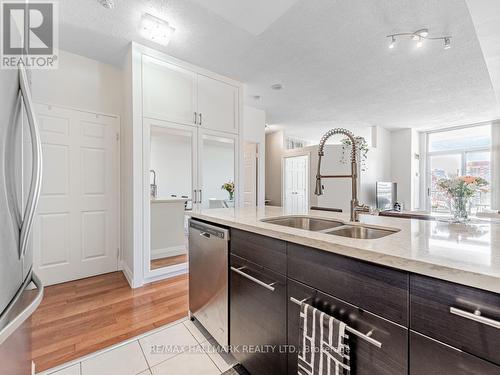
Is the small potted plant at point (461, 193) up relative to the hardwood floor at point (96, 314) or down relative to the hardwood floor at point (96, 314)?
up

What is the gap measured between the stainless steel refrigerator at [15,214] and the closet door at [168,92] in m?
1.97

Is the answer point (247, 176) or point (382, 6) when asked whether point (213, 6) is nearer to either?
point (382, 6)

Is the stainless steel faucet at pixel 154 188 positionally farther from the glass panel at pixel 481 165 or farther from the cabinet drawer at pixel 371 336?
the glass panel at pixel 481 165

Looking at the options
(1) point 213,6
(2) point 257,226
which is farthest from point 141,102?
(2) point 257,226

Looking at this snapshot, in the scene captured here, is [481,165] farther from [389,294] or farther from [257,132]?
[389,294]

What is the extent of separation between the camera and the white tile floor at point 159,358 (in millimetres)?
1390

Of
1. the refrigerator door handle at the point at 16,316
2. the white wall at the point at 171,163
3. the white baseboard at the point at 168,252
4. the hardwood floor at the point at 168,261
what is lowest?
the hardwood floor at the point at 168,261

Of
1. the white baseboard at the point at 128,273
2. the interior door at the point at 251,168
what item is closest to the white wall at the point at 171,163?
the white baseboard at the point at 128,273

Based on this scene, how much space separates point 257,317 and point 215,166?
7.84 feet

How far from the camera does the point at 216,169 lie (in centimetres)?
330

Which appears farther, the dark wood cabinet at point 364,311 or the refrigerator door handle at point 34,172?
the refrigerator door handle at point 34,172

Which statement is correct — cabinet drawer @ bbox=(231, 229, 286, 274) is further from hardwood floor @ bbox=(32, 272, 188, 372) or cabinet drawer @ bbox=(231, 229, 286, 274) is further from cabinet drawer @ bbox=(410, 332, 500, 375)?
hardwood floor @ bbox=(32, 272, 188, 372)

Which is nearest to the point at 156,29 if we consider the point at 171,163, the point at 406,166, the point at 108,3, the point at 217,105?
the point at 108,3

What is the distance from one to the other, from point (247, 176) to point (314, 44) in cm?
257
